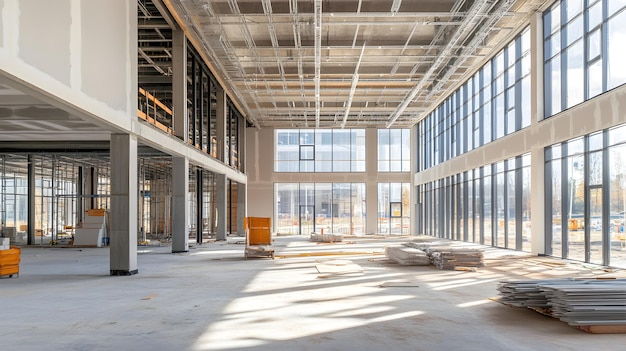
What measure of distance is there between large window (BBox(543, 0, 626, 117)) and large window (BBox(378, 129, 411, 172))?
1026 inches

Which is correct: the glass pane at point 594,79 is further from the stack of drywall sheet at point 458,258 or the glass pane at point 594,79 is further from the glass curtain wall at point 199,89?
the glass curtain wall at point 199,89

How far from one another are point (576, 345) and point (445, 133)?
31614 mm

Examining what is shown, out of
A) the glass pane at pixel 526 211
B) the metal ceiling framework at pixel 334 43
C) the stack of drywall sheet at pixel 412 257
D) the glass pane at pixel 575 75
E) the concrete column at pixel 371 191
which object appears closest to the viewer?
the stack of drywall sheet at pixel 412 257

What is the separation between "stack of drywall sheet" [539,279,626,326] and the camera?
8.48 m

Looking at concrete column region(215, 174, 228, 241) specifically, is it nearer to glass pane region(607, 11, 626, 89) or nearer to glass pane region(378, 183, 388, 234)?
glass pane region(378, 183, 388, 234)

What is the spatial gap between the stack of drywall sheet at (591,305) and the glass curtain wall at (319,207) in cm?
3935

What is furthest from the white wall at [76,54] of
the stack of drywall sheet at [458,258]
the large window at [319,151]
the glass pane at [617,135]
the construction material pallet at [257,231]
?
the large window at [319,151]

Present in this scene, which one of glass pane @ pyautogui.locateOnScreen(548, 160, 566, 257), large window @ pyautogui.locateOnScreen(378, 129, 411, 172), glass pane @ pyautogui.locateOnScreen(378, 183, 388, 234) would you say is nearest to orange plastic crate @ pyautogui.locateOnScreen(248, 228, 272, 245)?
glass pane @ pyautogui.locateOnScreen(548, 160, 566, 257)

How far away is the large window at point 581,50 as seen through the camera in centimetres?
1722

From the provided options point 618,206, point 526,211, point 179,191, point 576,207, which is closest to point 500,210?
point 526,211

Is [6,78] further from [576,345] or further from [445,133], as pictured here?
[445,133]

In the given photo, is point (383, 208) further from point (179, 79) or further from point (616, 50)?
point (616, 50)

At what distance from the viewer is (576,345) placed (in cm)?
759

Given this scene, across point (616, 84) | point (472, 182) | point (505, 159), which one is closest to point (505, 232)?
point (505, 159)
